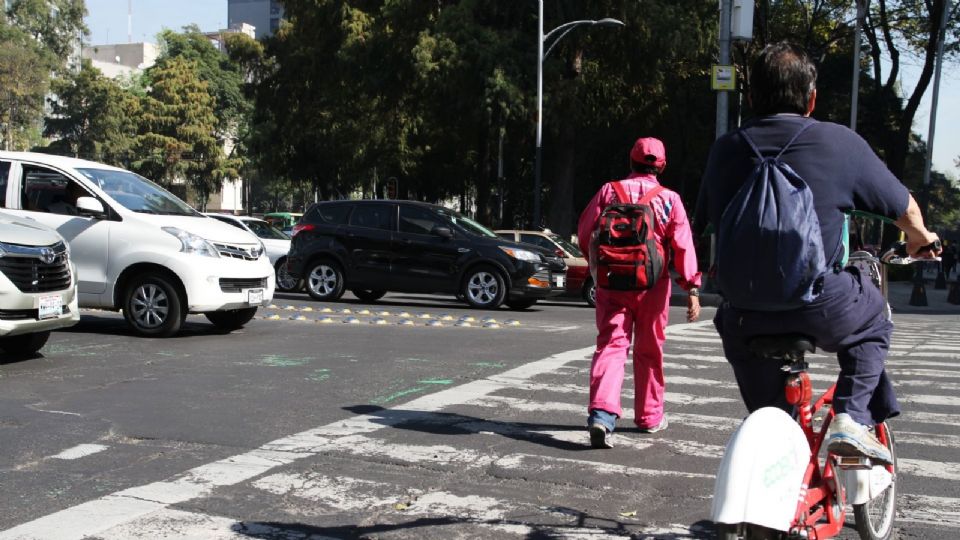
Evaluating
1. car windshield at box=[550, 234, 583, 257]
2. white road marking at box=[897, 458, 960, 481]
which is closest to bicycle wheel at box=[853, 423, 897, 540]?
white road marking at box=[897, 458, 960, 481]

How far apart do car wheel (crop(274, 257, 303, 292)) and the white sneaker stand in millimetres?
17728

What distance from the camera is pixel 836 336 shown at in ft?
11.4

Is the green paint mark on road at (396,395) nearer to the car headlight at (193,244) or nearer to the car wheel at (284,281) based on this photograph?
the car headlight at (193,244)

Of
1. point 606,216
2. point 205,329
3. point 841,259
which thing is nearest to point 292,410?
point 606,216

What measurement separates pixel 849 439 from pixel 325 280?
15024 millimetres

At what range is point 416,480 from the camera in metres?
5.36

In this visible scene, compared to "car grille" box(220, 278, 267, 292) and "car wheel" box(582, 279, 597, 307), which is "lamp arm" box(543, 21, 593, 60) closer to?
"car wheel" box(582, 279, 597, 307)

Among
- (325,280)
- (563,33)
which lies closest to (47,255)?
(325,280)

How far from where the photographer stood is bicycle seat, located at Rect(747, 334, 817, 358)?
3.44 m

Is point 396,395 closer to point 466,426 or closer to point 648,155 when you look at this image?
point 466,426

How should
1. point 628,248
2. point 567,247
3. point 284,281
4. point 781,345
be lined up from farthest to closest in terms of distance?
1. point 567,247
2. point 284,281
3. point 628,248
4. point 781,345

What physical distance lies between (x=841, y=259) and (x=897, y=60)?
3790 centimetres

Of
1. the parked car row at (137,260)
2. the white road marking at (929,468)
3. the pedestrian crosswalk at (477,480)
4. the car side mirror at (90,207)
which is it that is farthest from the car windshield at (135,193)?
the white road marking at (929,468)

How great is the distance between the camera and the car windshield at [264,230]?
22.0 metres
